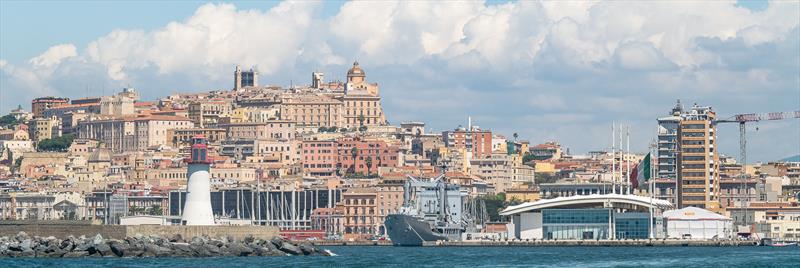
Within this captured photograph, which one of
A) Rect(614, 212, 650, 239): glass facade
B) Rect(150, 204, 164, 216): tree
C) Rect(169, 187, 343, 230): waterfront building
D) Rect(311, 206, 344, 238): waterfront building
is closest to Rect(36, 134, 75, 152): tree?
Rect(150, 204, 164, 216): tree

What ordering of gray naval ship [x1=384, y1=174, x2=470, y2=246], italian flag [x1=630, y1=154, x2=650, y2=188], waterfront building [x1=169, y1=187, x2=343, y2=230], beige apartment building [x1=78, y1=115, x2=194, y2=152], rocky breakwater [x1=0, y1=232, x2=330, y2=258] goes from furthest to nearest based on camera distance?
beige apartment building [x1=78, y1=115, x2=194, y2=152] < waterfront building [x1=169, y1=187, x2=343, y2=230] < italian flag [x1=630, y1=154, x2=650, y2=188] < gray naval ship [x1=384, y1=174, x2=470, y2=246] < rocky breakwater [x1=0, y1=232, x2=330, y2=258]

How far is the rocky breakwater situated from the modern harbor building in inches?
1730

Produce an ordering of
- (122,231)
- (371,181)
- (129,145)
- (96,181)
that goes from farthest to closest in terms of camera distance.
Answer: (129,145) → (96,181) → (371,181) → (122,231)

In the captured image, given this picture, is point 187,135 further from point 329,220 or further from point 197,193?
point 197,193

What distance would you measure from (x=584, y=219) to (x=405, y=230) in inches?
462

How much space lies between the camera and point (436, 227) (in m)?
127

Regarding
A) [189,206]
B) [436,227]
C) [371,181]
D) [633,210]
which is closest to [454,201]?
[436,227]

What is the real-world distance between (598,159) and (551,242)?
8042 centimetres

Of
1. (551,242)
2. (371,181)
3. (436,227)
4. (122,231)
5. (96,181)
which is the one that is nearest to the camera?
(122,231)

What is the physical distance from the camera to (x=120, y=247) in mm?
70938

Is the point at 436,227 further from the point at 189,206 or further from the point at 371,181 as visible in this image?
the point at 189,206

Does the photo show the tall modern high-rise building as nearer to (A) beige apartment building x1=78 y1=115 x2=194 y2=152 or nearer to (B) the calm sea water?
(B) the calm sea water

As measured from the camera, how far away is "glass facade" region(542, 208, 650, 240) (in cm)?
11769

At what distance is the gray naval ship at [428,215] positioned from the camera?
12350 centimetres
